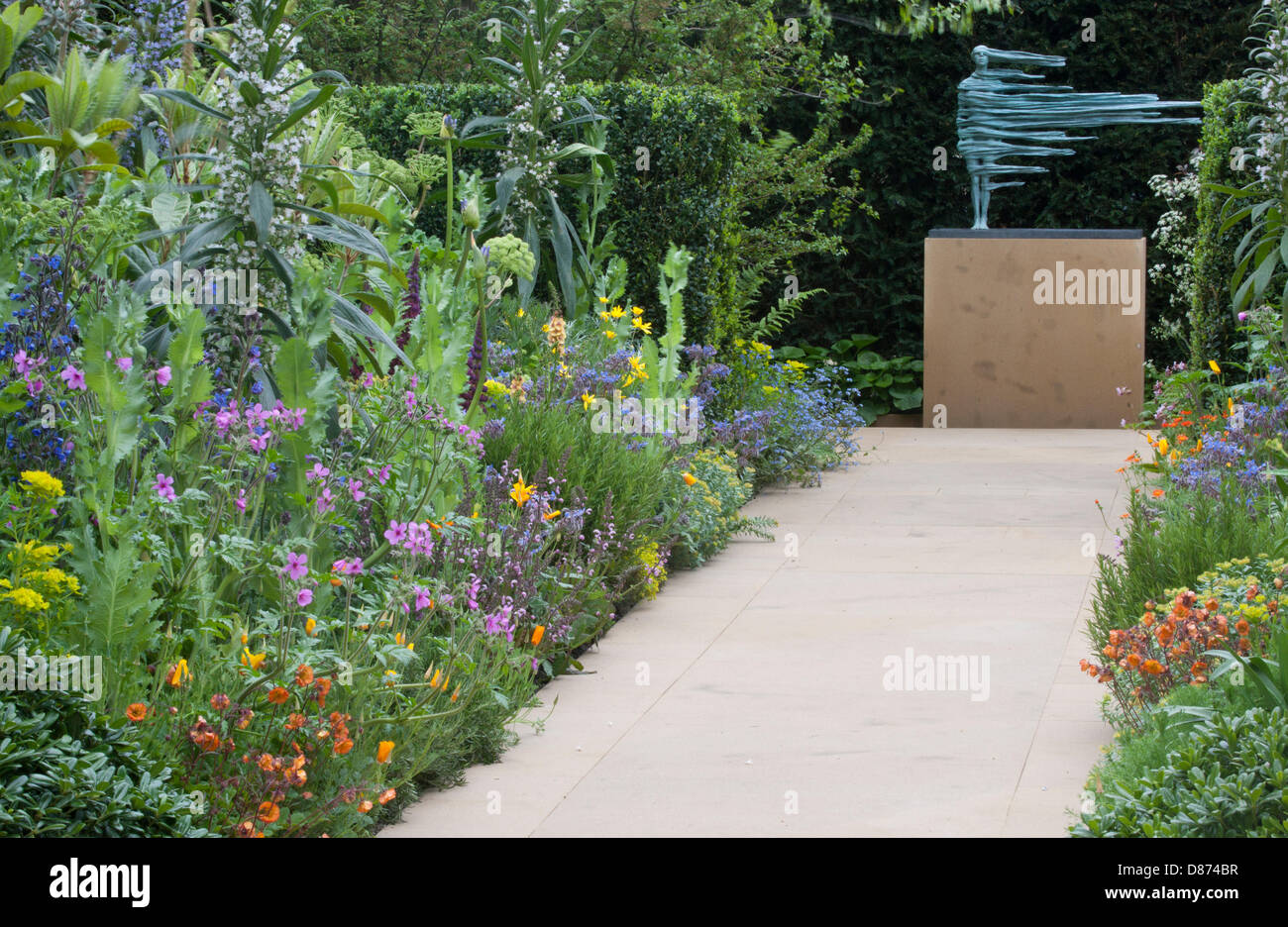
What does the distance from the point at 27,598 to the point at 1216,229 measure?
868cm

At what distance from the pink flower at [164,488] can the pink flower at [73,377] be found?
281 mm

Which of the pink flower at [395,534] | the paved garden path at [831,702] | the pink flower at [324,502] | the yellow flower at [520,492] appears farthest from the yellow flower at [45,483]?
the yellow flower at [520,492]

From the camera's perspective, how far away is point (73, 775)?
2.70 meters

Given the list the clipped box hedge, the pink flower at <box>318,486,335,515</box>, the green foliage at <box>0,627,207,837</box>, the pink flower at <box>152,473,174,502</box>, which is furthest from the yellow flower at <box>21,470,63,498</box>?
the clipped box hedge

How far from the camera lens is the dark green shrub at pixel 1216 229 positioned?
9.58 meters

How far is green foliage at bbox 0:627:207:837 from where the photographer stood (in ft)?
8.64

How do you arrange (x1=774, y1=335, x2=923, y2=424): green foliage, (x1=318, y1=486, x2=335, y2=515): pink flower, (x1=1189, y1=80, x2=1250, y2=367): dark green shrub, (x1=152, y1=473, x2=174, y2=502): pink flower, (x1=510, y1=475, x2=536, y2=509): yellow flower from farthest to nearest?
(x1=774, y1=335, x2=923, y2=424): green foliage
(x1=1189, y1=80, x2=1250, y2=367): dark green shrub
(x1=510, y1=475, x2=536, y2=509): yellow flower
(x1=318, y1=486, x2=335, y2=515): pink flower
(x1=152, y1=473, x2=174, y2=502): pink flower

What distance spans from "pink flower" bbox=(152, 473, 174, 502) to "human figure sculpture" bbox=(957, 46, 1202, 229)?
30.5 ft

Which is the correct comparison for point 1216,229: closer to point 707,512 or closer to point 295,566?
point 707,512

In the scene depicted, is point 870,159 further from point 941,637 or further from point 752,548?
point 941,637

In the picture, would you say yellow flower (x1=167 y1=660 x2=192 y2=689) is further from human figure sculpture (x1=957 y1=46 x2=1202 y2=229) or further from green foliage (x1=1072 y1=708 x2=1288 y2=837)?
human figure sculpture (x1=957 y1=46 x2=1202 y2=229)

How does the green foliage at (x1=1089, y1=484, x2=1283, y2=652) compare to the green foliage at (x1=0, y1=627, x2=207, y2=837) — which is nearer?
the green foliage at (x1=0, y1=627, x2=207, y2=837)

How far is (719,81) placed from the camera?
10578 mm

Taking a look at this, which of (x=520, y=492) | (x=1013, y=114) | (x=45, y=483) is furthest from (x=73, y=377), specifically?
(x=1013, y=114)
